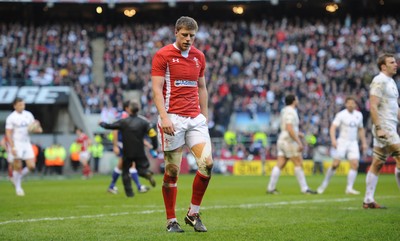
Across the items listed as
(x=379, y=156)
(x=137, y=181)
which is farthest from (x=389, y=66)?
(x=137, y=181)

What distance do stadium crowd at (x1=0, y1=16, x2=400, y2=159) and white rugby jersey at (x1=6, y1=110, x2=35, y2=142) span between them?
19957 mm

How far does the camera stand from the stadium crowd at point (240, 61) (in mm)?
40438

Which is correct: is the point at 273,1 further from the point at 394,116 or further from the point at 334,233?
the point at 334,233

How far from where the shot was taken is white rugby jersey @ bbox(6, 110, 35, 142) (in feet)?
62.1

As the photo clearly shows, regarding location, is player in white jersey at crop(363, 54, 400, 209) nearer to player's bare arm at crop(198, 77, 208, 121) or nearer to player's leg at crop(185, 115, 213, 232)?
player's bare arm at crop(198, 77, 208, 121)

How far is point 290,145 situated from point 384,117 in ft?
22.0

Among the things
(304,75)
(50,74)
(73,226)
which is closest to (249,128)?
(304,75)

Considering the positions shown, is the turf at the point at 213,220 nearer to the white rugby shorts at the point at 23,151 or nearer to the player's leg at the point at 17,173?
the white rugby shorts at the point at 23,151

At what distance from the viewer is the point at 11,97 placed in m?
40.0

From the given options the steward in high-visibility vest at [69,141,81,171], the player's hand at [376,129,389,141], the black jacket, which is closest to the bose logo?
the steward in high-visibility vest at [69,141,81,171]

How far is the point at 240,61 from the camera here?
44.1 meters

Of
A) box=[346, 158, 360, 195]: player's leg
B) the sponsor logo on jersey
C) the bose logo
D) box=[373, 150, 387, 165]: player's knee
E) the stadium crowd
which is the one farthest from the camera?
the stadium crowd

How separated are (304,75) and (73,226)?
32.7m

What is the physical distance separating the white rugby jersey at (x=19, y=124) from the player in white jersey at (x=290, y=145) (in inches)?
240
